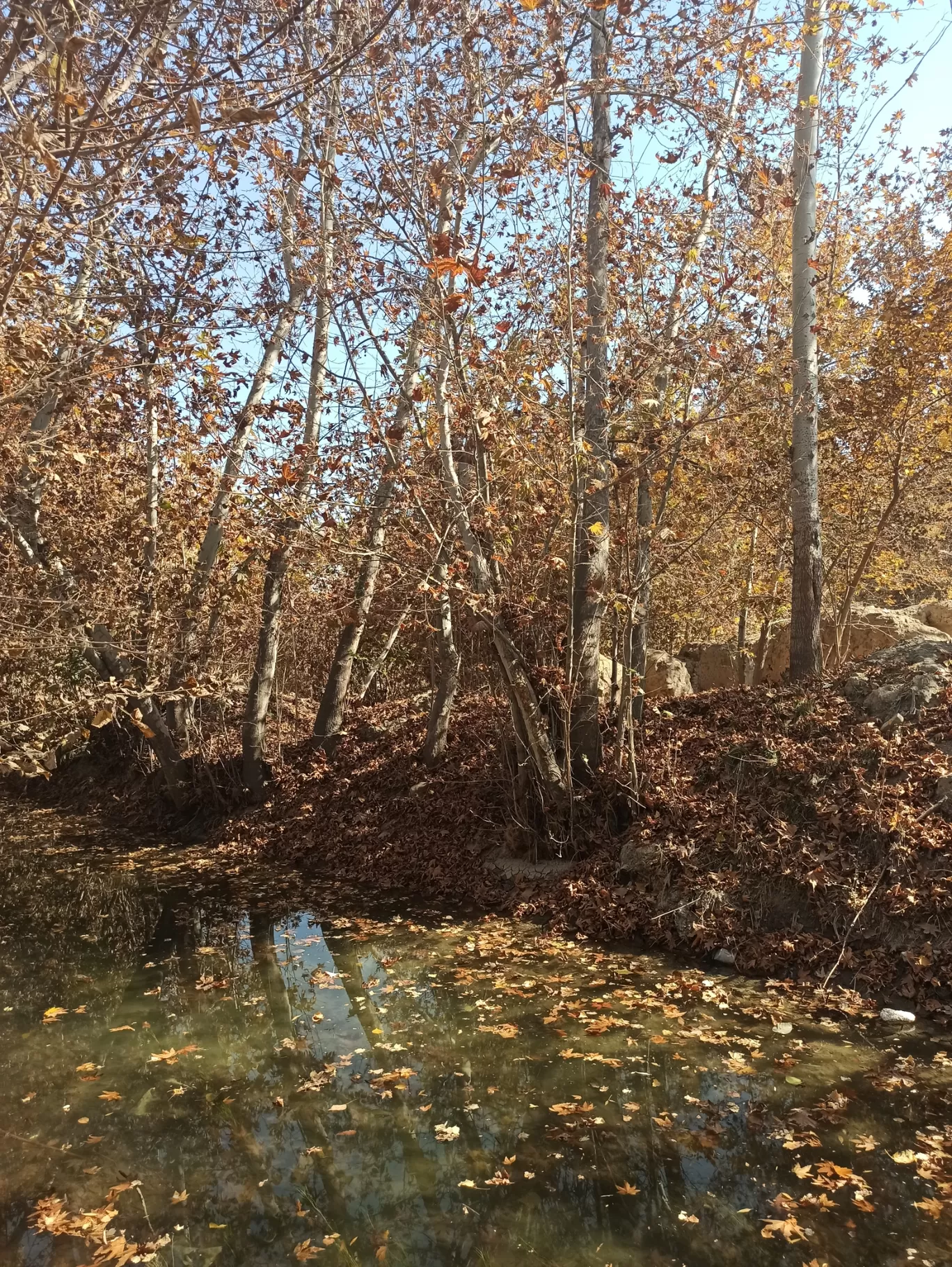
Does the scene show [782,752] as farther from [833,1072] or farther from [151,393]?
[151,393]

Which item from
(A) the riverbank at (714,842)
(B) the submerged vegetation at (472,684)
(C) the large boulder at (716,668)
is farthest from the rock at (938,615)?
(A) the riverbank at (714,842)

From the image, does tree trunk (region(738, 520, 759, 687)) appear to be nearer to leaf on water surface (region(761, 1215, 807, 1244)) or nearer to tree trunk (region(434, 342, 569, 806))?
tree trunk (region(434, 342, 569, 806))

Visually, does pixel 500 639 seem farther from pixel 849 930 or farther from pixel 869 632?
pixel 869 632

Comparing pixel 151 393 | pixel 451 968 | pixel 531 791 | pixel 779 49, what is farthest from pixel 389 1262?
pixel 779 49

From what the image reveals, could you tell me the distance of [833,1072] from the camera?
4555 millimetres

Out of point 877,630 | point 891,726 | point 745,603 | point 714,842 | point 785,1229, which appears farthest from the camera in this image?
point 745,603

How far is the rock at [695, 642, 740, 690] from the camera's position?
13.5m

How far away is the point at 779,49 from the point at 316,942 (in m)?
10.4

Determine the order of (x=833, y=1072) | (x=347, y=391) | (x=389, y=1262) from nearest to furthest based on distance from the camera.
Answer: (x=389, y=1262)
(x=833, y=1072)
(x=347, y=391)

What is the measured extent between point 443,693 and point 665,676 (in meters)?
3.93

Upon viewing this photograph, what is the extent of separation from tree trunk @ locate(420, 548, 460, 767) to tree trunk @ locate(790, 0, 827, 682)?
4.06 meters

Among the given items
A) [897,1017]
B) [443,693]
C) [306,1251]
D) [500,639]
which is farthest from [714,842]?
[306,1251]

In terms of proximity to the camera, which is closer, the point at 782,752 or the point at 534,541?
the point at 782,752

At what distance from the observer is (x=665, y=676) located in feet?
41.3
